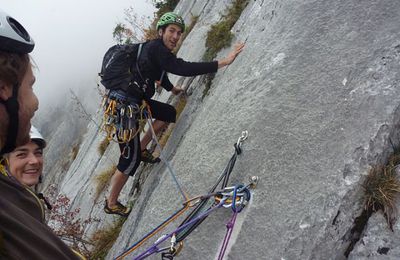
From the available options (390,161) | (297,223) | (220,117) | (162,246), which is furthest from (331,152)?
(162,246)

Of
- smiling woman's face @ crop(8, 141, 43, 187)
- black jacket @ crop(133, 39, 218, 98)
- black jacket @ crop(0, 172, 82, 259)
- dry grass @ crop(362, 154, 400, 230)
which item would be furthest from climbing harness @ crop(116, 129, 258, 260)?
smiling woman's face @ crop(8, 141, 43, 187)

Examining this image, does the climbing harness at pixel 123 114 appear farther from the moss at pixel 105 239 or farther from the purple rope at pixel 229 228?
the purple rope at pixel 229 228

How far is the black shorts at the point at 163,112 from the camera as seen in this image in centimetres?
545

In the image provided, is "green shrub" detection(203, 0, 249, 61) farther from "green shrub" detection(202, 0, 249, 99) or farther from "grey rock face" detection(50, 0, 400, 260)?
"grey rock face" detection(50, 0, 400, 260)

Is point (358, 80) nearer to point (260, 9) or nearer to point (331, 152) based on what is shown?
point (331, 152)

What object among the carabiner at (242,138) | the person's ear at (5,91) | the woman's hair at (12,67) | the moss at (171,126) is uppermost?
the woman's hair at (12,67)

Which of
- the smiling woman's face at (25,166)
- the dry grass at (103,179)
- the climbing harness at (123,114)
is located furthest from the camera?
the dry grass at (103,179)

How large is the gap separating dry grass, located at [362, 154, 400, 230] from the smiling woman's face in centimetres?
354

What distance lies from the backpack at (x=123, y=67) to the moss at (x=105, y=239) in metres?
2.14

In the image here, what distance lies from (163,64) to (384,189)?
2873 millimetres

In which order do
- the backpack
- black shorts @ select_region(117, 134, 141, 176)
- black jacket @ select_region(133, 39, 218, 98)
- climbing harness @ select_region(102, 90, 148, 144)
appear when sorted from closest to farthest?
black jacket @ select_region(133, 39, 218, 98) < the backpack < climbing harness @ select_region(102, 90, 148, 144) < black shorts @ select_region(117, 134, 141, 176)

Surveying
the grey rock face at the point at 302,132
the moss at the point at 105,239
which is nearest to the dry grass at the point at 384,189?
the grey rock face at the point at 302,132

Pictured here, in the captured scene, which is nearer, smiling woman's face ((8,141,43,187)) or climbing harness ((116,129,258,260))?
climbing harness ((116,129,258,260))

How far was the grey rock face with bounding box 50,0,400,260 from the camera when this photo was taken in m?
2.92
